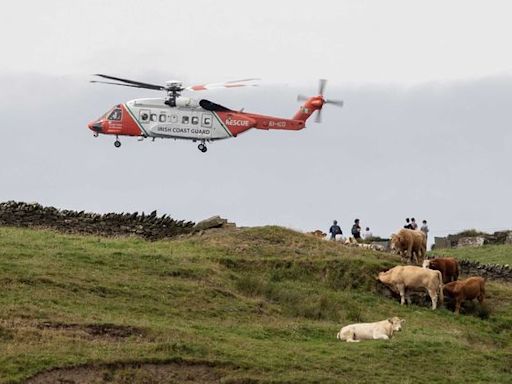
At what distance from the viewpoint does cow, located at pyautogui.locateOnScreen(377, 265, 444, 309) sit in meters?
40.9

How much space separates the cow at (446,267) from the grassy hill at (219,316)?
4.31 ft

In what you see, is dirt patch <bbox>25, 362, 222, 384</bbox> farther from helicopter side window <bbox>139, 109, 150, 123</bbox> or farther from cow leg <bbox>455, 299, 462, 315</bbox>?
helicopter side window <bbox>139, 109, 150, 123</bbox>

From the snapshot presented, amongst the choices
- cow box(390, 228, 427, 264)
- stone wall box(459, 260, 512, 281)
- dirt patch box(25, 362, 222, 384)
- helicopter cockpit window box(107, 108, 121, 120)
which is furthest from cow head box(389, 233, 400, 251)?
dirt patch box(25, 362, 222, 384)

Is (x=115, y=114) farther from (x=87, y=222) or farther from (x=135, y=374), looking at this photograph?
(x=135, y=374)

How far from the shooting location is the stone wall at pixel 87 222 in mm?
48344

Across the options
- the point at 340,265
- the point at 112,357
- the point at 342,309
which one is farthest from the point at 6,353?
the point at 340,265

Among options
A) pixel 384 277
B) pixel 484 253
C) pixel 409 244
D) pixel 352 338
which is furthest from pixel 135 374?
pixel 484 253

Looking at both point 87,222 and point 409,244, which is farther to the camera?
point 87,222

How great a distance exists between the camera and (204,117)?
55281mm

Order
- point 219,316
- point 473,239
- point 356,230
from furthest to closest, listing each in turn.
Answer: point 473,239, point 356,230, point 219,316

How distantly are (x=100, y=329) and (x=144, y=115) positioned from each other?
81.1 ft

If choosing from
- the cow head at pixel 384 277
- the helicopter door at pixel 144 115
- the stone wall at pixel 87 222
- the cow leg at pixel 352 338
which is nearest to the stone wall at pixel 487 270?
the cow head at pixel 384 277

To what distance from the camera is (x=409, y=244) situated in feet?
151

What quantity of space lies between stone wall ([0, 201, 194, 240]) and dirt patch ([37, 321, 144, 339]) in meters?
16.7
